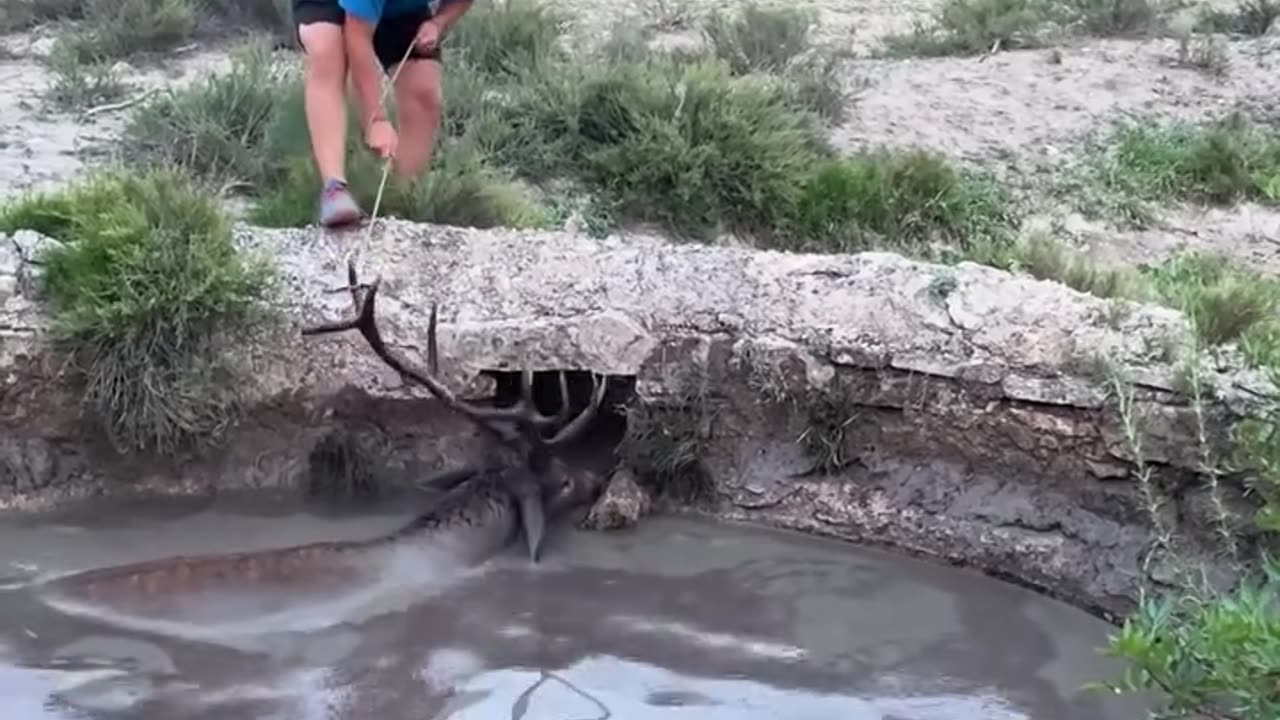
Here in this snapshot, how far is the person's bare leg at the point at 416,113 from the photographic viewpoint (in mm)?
6148

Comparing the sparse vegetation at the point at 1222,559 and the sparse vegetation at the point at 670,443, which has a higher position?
the sparse vegetation at the point at 1222,559

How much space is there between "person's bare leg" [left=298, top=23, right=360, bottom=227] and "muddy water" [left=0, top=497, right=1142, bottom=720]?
3.01 ft

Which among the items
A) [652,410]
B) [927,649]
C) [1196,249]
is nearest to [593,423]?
[652,410]

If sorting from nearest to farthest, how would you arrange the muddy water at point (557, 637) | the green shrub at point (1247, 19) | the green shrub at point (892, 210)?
the muddy water at point (557, 637), the green shrub at point (892, 210), the green shrub at point (1247, 19)

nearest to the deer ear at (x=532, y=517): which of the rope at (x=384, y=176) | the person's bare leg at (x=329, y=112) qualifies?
the rope at (x=384, y=176)

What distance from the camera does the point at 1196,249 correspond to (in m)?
7.80

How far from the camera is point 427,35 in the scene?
6.02 m

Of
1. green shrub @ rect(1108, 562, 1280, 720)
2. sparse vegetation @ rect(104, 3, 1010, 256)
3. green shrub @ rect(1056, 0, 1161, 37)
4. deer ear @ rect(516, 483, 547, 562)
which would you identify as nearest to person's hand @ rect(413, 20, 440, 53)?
sparse vegetation @ rect(104, 3, 1010, 256)

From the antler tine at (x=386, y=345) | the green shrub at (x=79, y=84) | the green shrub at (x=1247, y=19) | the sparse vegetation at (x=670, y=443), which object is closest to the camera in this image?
the antler tine at (x=386, y=345)

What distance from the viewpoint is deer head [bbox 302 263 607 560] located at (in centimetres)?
539

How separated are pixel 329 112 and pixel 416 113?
0.43 m

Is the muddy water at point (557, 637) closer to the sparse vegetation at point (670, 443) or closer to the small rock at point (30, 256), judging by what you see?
the sparse vegetation at point (670, 443)

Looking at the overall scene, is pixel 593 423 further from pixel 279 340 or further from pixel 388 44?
pixel 388 44

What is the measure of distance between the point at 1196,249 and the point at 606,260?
3025mm
